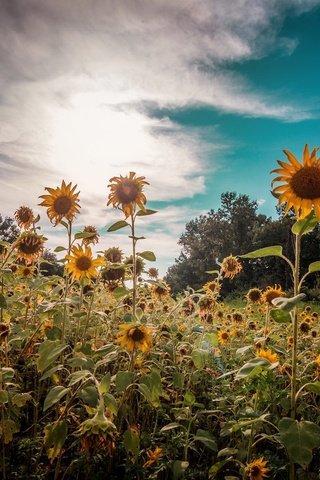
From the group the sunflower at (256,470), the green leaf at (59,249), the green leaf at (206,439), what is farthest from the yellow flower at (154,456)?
the green leaf at (59,249)

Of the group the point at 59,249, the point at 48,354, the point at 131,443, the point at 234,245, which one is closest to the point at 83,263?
the point at 59,249

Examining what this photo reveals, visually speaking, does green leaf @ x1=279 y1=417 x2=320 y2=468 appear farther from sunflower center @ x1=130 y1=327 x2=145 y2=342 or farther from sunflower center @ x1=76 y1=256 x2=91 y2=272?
sunflower center @ x1=76 y1=256 x2=91 y2=272

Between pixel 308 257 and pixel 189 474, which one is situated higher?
pixel 308 257

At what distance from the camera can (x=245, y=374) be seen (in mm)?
1678

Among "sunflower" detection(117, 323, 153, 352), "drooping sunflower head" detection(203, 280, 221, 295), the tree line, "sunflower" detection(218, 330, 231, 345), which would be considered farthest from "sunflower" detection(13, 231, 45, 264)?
the tree line

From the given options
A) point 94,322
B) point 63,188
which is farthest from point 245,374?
point 94,322

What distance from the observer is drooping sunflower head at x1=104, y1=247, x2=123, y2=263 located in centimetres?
321

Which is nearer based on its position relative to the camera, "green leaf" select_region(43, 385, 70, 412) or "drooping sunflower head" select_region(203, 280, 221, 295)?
"green leaf" select_region(43, 385, 70, 412)

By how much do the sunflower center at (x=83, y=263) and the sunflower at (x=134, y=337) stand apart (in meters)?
0.63

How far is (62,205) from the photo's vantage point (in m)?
2.61

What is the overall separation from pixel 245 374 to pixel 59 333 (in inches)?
45.5

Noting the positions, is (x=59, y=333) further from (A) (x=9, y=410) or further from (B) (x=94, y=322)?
(B) (x=94, y=322)

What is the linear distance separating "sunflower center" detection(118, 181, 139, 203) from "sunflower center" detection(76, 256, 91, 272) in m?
0.50

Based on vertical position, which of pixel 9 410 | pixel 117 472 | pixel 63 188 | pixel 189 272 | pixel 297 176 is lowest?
pixel 117 472
